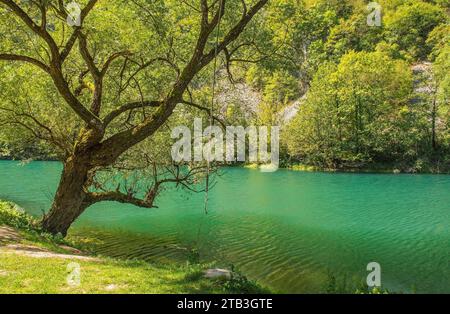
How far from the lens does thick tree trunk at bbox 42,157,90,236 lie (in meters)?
A: 14.8

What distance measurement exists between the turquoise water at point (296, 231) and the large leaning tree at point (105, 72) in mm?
4363

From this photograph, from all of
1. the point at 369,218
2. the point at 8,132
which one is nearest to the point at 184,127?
the point at 8,132

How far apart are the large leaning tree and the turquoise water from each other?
14.3ft

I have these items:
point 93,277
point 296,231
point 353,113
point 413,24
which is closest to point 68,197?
point 93,277

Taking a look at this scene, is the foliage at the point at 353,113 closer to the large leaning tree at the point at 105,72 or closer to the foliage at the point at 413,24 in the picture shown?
the foliage at the point at 413,24

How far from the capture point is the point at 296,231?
23.4 m

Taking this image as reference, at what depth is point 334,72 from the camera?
222 feet

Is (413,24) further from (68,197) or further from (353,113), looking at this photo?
(68,197)

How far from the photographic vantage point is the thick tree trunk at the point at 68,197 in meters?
14.8

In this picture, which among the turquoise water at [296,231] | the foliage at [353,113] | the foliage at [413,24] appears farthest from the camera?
the foliage at [413,24]

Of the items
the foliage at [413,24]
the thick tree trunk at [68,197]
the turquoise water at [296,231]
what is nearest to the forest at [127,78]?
the thick tree trunk at [68,197]

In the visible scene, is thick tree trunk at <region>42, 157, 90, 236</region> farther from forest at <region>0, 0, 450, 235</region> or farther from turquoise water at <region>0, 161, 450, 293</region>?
turquoise water at <region>0, 161, 450, 293</region>
